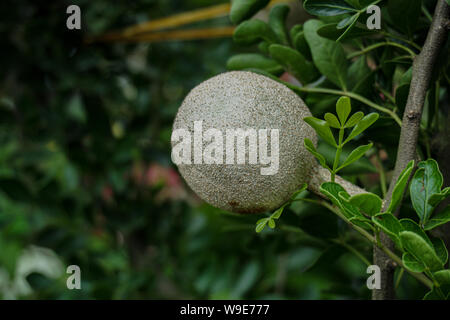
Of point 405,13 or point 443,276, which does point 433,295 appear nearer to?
point 443,276

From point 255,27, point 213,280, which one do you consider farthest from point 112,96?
point 255,27

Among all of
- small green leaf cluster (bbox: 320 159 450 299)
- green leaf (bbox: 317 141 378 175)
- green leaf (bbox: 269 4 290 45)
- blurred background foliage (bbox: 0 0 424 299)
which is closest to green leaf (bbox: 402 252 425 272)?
small green leaf cluster (bbox: 320 159 450 299)

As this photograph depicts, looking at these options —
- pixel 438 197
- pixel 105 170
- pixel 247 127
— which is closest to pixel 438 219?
pixel 438 197

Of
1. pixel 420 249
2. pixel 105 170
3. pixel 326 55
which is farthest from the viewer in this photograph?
pixel 105 170

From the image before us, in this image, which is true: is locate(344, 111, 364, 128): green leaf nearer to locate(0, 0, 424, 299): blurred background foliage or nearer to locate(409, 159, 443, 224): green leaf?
locate(409, 159, 443, 224): green leaf

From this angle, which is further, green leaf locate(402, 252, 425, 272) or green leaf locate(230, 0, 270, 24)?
green leaf locate(230, 0, 270, 24)

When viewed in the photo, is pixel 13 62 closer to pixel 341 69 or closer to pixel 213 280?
pixel 213 280
